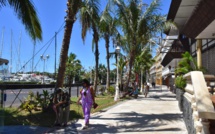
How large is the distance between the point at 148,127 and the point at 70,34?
496cm

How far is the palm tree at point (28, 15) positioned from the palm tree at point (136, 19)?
12.7 metres

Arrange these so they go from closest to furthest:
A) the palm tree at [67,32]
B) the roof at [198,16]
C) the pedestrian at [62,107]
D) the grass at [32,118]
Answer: the pedestrian at [62,107]
the grass at [32,118]
the roof at [198,16]
the palm tree at [67,32]

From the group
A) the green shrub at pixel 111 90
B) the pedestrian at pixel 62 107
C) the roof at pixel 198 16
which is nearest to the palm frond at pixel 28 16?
the pedestrian at pixel 62 107

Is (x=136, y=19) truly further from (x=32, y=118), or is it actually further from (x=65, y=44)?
(x=32, y=118)

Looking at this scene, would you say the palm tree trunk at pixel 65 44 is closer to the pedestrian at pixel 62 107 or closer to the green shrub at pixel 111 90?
the pedestrian at pixel 62 107

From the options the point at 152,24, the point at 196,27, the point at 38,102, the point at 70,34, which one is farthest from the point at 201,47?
the point at 38,102

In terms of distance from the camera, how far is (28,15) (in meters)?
9.95

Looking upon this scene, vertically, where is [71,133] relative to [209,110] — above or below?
below

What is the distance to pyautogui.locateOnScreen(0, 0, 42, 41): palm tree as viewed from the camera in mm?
→ 9586

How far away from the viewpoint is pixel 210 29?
12.7m

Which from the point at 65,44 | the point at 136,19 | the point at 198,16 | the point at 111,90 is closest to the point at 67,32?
the point at 65,44

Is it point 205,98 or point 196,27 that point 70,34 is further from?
point 205,98

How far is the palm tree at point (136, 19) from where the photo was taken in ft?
75.6

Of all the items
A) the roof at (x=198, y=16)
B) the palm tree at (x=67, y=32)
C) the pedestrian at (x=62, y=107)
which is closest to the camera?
the pedestrian at (x=62, y=107)
